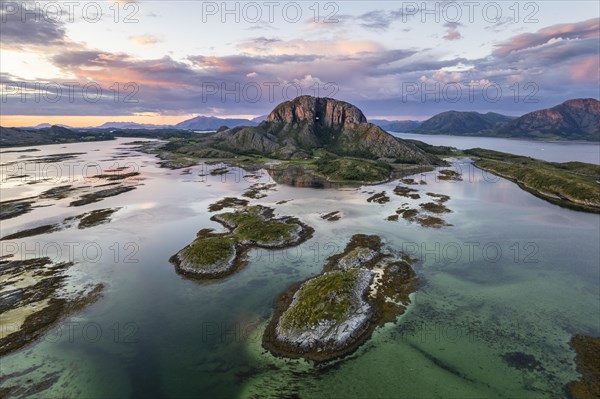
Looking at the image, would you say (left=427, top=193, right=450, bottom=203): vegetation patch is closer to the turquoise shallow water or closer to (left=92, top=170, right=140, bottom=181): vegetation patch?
the turquoise shallow water

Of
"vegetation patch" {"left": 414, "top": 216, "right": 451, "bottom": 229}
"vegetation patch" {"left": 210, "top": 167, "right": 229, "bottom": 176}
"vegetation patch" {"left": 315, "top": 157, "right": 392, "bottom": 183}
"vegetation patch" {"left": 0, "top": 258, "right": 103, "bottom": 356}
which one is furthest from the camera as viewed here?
"vegetation patch" {"left": 210, "top": 167, "right": 229, "bottom": 176}

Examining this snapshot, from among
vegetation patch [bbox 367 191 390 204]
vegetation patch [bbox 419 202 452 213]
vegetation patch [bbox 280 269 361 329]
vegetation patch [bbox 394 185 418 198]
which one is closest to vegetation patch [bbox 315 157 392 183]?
vegetation patch [bbox 394 185 418 198]

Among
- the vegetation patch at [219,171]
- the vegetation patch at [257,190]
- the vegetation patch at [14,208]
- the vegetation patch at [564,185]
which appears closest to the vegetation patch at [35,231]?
the vegetation patch at [14,208]

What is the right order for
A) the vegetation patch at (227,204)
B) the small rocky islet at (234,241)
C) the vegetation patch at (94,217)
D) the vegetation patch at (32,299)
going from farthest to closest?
the vegetation patch at (227,204) → the vegetation patch at (94,217) → the small rocky islet at (234,241) → the vegetation patch at (32,299)

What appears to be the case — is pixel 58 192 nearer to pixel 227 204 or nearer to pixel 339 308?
pixel 227 204

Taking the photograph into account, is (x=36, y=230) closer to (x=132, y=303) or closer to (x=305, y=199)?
(x=132, y=303)

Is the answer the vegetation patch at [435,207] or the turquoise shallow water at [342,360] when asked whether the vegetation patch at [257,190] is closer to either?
the turquoise shallow water at [342,360]

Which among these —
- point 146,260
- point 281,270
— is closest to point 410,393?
point 281,270
